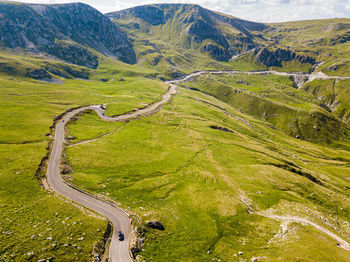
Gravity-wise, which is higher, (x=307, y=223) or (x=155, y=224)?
(x=155, y=224)

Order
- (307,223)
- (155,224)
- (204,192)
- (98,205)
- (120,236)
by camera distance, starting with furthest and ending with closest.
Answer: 1. (204,192)
2. (307,223)
3. (98,205)
4. (155,224)
5. (120,236)

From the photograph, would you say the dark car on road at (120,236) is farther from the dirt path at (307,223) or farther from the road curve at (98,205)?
the dirt path at (307,223)

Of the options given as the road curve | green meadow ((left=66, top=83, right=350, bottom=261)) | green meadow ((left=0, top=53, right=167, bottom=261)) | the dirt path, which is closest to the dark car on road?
the road curve

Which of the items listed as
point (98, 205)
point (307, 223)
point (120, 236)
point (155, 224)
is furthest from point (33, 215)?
point (307, 223)

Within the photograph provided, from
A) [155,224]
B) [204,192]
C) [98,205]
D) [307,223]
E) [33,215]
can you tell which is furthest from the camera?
[204,192]

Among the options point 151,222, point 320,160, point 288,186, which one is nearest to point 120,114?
point 151,222

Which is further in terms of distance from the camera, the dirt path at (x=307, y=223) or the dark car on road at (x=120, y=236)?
the dirt path at (x=307, y=223)

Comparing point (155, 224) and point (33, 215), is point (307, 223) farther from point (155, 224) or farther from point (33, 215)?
point (33, 215)

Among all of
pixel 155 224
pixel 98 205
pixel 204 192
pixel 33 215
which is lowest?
pixel 204 192

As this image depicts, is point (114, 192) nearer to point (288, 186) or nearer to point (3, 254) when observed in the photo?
point (3, 254)

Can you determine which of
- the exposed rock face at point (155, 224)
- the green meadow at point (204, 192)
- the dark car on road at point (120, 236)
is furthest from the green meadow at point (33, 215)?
the exposed rock face at point (155, 224)

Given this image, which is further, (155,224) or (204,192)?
(204,192)
